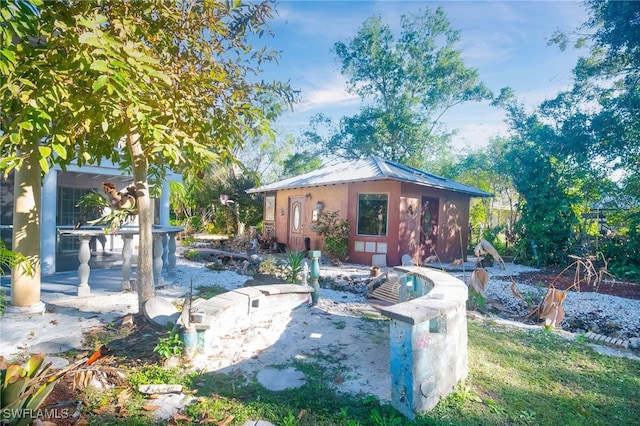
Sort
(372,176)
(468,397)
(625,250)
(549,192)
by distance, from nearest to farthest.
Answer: (468,397), (372,176), (625,250), (549,192)

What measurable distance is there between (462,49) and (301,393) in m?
22.1

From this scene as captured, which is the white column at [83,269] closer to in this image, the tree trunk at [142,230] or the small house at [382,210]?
the tree trunk at [142,230]

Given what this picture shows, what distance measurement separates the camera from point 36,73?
2873 millimetres

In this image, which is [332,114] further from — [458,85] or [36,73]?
[36,73]

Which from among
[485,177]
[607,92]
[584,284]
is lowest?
[584,284]

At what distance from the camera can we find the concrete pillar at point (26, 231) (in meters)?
4.21

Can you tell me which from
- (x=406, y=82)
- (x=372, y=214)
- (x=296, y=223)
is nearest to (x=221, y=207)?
(x=296, y=223)

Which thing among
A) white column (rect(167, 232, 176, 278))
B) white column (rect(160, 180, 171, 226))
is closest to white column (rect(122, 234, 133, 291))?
white column (rect(167, 232, 176, 278))

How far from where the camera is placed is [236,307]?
411 centimetres

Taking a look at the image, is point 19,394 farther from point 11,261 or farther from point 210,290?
point 210,290

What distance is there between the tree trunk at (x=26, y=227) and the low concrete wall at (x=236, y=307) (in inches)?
81.4

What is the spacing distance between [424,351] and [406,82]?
20.6 meters

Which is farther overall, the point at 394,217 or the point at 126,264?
the point at 394,217

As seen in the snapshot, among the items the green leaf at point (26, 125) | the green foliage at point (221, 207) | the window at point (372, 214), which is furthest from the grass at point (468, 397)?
the green foliage at point (221, 207)
